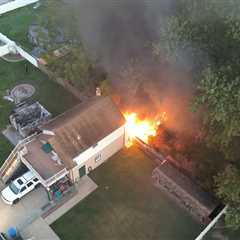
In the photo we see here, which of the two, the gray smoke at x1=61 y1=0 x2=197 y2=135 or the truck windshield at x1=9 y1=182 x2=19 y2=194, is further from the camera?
the gray smoke at x1=61 y1=0 x2=197 y2=135

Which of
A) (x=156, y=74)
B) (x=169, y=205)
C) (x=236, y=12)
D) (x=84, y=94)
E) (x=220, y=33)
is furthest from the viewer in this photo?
(x=84, y=94)

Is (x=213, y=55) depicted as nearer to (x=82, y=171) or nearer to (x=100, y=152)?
(x=100, y=152)

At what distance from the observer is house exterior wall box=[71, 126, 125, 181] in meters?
20.7

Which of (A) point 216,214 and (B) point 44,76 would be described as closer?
(A) point 216,214

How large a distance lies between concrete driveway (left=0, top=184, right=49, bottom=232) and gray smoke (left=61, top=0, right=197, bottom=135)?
8.08 metres

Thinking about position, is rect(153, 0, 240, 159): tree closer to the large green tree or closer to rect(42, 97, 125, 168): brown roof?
the large green tree

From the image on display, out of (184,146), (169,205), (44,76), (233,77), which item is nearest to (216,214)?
(169,205)

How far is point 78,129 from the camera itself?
20.8 meters

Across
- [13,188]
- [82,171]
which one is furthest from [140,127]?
[13,188]

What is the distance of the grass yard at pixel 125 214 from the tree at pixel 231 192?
88.7 inches

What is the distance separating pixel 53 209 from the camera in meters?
20.1

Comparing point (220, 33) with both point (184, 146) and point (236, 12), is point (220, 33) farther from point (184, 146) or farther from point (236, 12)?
point (184, 146)

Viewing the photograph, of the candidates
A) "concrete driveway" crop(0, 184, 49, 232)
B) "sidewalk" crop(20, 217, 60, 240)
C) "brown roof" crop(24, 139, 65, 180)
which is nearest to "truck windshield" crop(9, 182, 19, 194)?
"concrete driveway" crop(0, 184, 49, 232)

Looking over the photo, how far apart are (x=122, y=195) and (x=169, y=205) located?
264 cm
